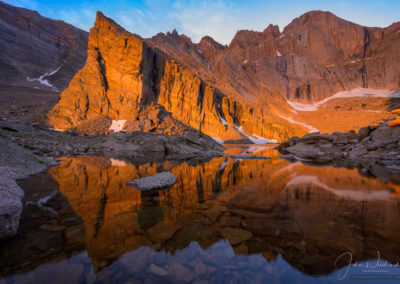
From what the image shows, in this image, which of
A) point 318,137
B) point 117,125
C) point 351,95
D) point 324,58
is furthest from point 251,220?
point 324,58

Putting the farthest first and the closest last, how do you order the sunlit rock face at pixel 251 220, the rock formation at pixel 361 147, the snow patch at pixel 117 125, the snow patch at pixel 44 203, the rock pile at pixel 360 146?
the snow patch at pixel 117 125 < the rock pile at pixel 360 146 < the rock formation at pixel 361 147 < the snow patch at pixel 44 203 < the sunlit rock face at pixel 251 220

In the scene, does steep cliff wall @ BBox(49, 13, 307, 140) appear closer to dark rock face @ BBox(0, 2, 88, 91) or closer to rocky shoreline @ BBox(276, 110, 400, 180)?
rocky shoreline @ BBox(276, 110, 400, 180)

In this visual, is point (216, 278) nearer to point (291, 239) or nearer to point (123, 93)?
point (291, 239)

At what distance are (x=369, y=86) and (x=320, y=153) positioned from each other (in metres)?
114

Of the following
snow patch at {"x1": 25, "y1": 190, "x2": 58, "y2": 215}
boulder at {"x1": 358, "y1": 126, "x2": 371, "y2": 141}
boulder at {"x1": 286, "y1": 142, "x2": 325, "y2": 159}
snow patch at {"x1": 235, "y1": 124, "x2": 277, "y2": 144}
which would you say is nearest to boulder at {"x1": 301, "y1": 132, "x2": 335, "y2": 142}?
boulder at {"x1": 286, "y1": 142, "x2": 325, "y2": 159}

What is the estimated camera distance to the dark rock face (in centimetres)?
6181

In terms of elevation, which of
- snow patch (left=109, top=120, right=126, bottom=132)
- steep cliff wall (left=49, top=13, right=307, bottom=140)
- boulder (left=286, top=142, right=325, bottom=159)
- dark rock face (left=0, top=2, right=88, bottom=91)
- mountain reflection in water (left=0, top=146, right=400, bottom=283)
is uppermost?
dark rock face (left=0, top=2, right=88, bottom=91)

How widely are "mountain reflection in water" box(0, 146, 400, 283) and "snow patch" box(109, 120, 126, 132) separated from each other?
2840cm

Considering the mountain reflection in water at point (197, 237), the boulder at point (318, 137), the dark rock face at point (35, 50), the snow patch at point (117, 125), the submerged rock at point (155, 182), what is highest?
the dark rock face at point (35, 50)

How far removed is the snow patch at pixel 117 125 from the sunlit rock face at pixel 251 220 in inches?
1094

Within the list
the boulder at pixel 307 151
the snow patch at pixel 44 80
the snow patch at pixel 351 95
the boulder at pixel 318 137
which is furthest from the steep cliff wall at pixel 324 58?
the boulder at pixel 307 151

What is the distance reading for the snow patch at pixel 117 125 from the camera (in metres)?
31.4

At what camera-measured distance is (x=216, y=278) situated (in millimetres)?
1987

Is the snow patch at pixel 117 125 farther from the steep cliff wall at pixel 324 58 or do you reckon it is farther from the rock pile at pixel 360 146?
the steep cliff wall at pixel 324 58
